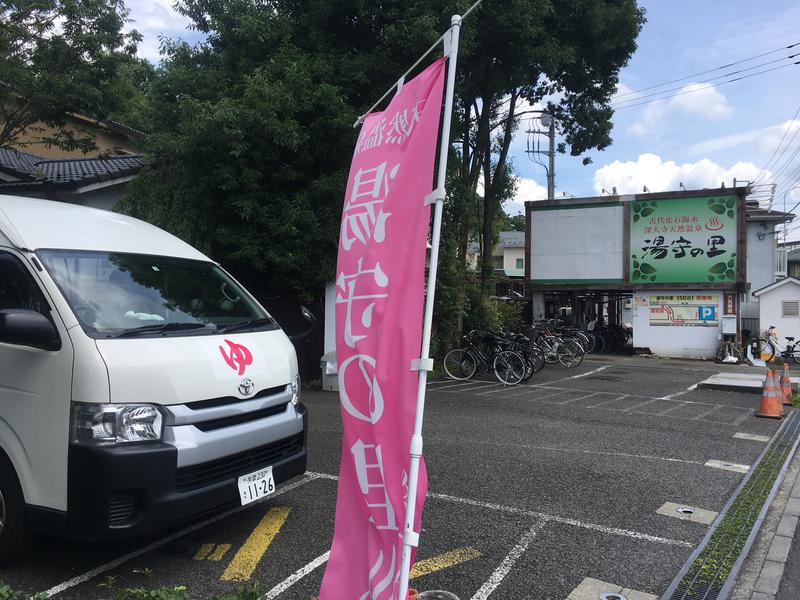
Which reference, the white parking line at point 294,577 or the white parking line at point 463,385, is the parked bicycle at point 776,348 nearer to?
the white parking line at point 463,385

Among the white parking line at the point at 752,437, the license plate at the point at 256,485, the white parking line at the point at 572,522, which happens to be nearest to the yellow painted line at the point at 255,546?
the license plate at the point at 256,485

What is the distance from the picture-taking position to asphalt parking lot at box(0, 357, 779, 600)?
11.5ft

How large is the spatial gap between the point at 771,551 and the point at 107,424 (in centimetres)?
430

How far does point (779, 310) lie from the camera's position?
61.8 feet

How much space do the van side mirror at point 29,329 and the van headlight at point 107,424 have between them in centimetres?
42

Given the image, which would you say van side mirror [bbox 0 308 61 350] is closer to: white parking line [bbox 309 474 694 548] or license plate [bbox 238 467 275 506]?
license plate [bbox 238 467 275 506]

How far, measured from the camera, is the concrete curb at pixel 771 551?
3539mm

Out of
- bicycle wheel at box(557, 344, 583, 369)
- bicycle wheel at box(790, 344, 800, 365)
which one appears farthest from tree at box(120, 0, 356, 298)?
bicycle wheel at box(790, 344, 800, 365)

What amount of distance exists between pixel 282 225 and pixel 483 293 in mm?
8670

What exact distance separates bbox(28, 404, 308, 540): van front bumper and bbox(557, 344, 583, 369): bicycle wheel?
511 inches

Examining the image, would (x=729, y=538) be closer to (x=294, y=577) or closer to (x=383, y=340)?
(x=294, y=577)

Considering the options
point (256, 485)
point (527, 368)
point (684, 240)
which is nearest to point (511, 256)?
point (684, 240)

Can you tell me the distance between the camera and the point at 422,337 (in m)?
2.51

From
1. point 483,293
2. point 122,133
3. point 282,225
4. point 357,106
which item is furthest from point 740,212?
point 122,133
